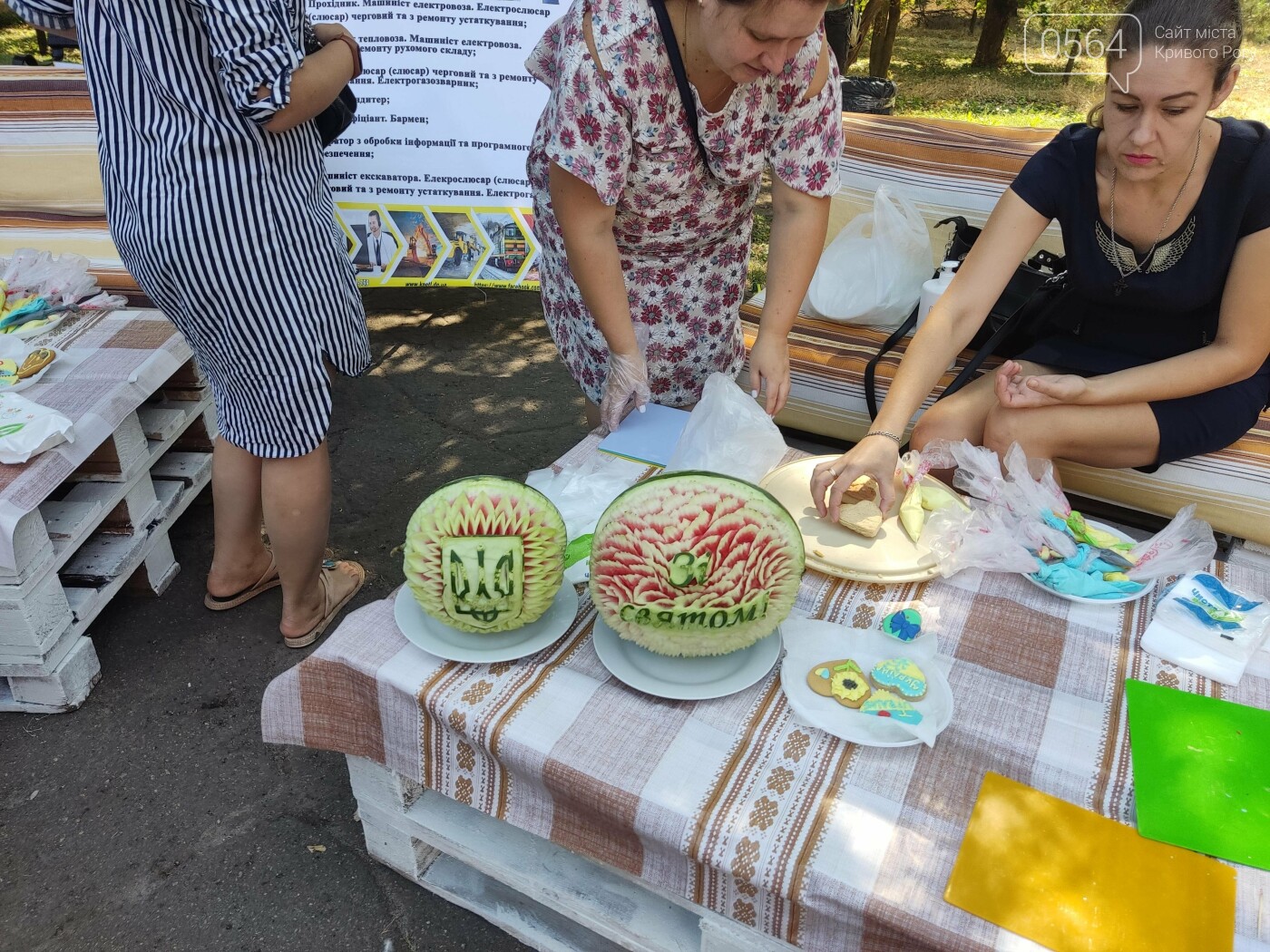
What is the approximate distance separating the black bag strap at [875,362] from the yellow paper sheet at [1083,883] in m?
1.50

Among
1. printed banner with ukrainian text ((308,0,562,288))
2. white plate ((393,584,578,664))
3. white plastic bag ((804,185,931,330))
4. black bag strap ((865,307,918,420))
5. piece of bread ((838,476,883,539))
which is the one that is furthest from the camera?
printed banner with ukrainian text ((308,0,562,288))

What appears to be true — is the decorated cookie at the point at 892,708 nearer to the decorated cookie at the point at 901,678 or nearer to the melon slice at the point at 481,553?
the decorated cookie at the point at 901,678

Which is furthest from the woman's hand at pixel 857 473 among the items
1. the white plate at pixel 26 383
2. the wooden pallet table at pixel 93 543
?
the white plate at pixel 26 383

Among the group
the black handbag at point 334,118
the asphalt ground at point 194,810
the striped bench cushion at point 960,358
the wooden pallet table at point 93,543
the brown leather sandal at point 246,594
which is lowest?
the asphalt ground at point 194,810

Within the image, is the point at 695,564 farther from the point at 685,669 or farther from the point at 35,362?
the point at 35,362

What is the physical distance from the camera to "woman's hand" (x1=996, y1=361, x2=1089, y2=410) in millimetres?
1979

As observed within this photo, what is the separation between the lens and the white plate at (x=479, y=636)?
127 centimetres

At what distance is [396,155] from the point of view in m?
3.63

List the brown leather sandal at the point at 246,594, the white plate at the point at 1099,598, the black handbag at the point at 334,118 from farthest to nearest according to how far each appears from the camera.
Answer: the brown leather sandal at the point at 246,594 < the black handbag at the point at 334,118 < the white plate at the point at 1099,598

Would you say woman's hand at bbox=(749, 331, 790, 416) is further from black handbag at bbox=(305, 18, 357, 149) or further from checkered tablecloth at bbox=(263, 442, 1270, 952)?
black handbag at bbox=(305, 18, 357, 149)


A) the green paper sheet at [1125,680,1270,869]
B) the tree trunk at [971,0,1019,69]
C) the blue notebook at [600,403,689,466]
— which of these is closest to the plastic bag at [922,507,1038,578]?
the green paper sheet at [1125,680,1270,869]

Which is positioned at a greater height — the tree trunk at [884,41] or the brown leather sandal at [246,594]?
the tree trunk at [884,41]

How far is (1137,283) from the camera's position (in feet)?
6.54

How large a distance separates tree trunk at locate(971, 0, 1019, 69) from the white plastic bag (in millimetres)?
11099
